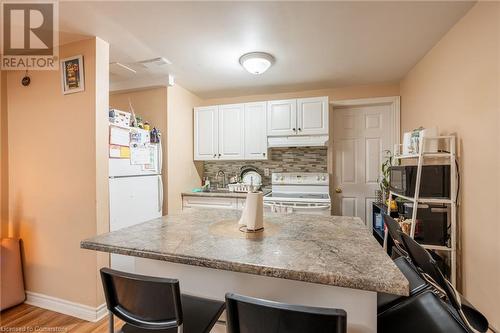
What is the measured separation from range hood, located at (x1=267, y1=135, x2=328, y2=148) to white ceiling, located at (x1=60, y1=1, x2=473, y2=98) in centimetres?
82

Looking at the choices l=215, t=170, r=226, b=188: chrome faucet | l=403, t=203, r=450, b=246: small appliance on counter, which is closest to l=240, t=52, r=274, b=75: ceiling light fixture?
l=215, t=170, r=226, b=188: chrome faucet

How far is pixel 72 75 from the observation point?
2094mm

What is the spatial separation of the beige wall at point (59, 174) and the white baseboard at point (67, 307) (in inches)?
1.9

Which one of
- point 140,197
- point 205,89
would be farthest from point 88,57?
point 205,89

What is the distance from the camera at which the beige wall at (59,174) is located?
2.03 m

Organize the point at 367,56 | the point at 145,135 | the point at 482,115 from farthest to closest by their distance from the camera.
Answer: the point at 145,135, the point at 367,56, the point at 482,115

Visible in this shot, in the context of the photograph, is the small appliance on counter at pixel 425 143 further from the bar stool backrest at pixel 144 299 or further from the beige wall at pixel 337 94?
the bar stool backrest at pixel 144 299

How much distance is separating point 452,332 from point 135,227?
1559 millimetres

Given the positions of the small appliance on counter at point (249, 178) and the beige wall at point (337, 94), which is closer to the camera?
the beige wall at point (337, 94)

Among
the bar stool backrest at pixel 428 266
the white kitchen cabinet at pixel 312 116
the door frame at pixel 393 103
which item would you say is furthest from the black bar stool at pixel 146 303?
the door frame at pixel 393 103

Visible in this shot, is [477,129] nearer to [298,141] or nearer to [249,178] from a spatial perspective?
[298,141]

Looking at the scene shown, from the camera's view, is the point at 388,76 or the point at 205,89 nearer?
the point at 388,76

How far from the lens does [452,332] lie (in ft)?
2.85

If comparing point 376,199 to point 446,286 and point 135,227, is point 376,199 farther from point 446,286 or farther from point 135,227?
point 135,227
